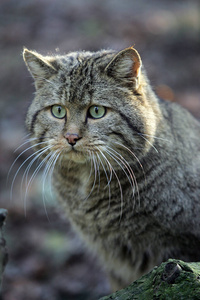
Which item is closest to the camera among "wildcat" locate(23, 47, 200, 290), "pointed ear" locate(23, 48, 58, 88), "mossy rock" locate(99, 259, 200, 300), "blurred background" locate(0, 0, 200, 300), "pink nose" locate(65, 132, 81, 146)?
"mossy rock" locate(99, 259, 200, 300)

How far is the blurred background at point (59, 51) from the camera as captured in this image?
4.61 m

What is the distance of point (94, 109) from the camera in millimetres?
3100

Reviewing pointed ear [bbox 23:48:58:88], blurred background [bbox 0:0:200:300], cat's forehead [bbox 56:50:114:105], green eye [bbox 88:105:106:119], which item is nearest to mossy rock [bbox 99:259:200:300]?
green eye [bbox 88:105:106:119]

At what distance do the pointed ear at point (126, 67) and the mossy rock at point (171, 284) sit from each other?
1546 millimetres

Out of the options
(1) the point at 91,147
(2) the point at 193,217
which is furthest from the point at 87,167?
(2) the point at 193,217

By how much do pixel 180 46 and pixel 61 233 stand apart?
181 inches

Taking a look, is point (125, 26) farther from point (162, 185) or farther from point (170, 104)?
point (162, 185)

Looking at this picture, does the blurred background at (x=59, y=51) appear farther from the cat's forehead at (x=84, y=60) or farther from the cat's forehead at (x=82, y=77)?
the cat's forehead at (x=82, y=77)

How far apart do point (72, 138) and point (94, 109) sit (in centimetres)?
30

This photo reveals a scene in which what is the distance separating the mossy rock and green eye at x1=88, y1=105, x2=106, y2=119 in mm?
1323

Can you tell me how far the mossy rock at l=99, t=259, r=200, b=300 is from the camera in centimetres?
196

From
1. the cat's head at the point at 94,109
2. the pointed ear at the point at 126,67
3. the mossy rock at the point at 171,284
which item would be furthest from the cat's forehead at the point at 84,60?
the mossy rock at the point at 171,284

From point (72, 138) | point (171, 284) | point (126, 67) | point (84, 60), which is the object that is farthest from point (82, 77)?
point (171, 284)

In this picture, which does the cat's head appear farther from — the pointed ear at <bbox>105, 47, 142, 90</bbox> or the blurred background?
the blurred background
